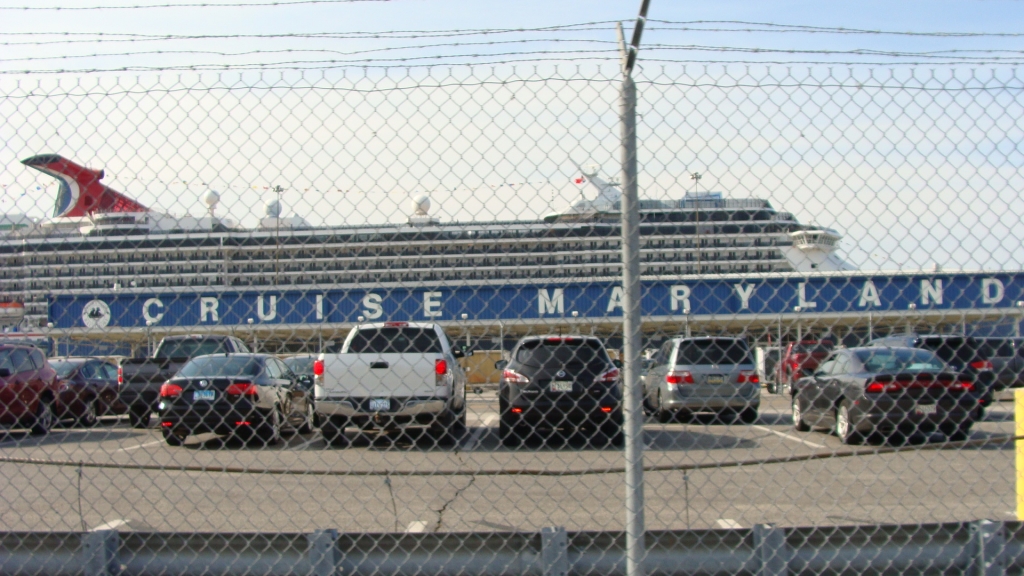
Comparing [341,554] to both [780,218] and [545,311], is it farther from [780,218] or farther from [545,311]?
[780,218]

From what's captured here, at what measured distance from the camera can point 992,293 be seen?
10.7ft

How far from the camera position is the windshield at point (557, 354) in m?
7.40

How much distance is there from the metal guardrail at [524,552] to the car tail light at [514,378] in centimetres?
654

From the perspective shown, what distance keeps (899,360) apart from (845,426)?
39.8 inches

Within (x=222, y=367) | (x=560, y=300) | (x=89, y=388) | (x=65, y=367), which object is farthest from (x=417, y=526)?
(x=65, y=367)

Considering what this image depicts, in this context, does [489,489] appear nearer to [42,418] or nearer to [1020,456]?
[1020,456]

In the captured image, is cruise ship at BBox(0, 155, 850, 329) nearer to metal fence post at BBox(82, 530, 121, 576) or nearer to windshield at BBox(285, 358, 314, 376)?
metal fence post at BBox(82, 530, 121, 576)

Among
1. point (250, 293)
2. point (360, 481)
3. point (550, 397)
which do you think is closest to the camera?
point (250, 293)

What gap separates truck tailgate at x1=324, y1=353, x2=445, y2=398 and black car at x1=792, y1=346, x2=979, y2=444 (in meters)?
4.00

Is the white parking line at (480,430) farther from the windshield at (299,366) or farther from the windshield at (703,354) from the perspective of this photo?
the windshield at (299,366)

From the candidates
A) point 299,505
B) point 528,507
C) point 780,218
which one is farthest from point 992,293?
point 299,505

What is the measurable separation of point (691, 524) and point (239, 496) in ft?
12.0

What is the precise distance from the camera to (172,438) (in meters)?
10.9

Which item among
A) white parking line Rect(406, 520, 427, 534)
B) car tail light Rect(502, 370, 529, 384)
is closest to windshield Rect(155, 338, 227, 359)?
car tail light Rect(502, 370, 529, 384)
